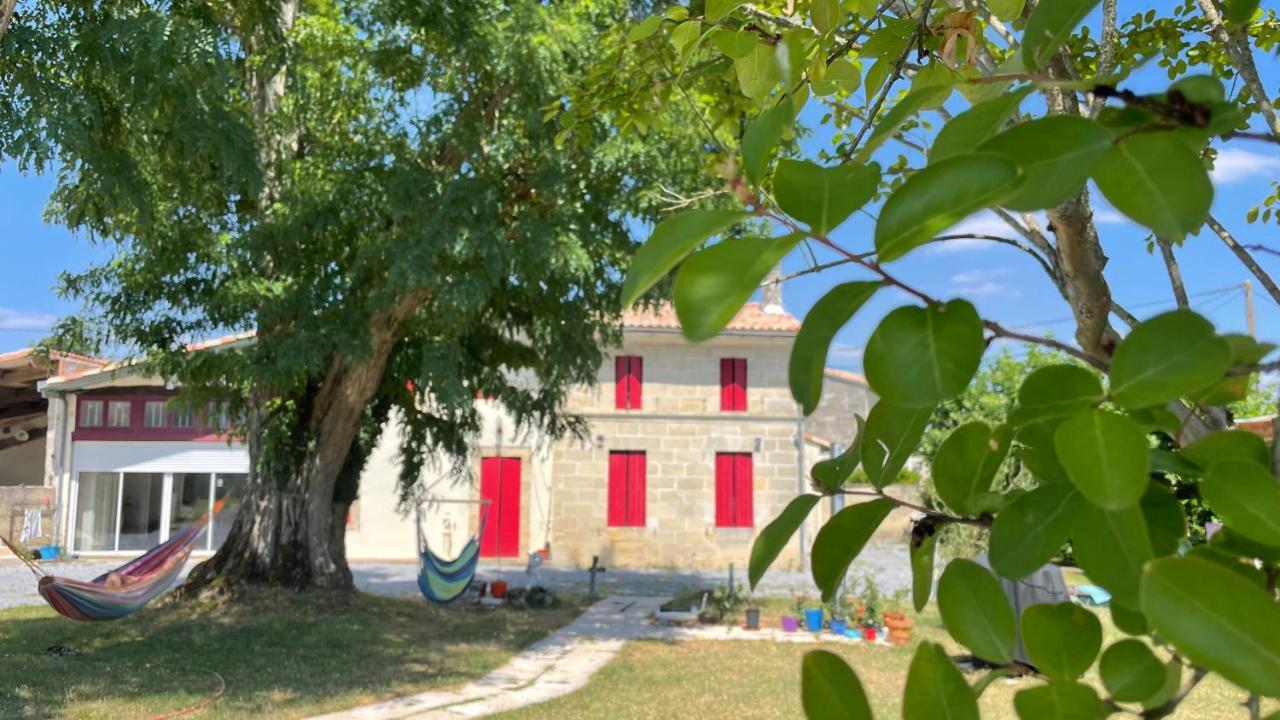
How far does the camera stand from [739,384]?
16.0m

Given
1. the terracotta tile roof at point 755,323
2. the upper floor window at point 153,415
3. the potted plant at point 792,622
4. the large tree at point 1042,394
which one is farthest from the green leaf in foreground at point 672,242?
the upper floor window at point 153,415

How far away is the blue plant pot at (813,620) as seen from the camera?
8680 millimetres

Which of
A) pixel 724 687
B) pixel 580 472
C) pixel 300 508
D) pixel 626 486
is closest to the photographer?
pixel 724 687

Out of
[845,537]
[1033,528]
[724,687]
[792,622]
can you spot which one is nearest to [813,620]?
[792,622]

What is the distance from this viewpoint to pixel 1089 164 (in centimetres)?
34

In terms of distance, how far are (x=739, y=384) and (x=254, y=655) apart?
405 inches

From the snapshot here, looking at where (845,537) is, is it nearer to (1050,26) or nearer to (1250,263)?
(1050,26)

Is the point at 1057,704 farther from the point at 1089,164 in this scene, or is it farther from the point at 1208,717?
the point at 1208,717

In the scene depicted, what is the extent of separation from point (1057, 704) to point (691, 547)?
15.7 metres

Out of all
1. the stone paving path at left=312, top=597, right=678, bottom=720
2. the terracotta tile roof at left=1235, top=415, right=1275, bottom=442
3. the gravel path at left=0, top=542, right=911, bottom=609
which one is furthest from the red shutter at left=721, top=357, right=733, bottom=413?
the terracotta tile roof at left=1235, top=415, right=1275, bottom=442

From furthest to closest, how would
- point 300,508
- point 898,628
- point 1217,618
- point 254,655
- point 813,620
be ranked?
point 300,508 → point 813,620 → point 898,628 → point 254,655 → point 1217,618

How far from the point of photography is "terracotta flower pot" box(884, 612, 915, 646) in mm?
8352

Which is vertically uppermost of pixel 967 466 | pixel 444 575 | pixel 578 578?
pixel 967 466

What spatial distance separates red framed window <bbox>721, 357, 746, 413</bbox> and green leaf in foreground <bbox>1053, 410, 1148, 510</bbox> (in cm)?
1573
